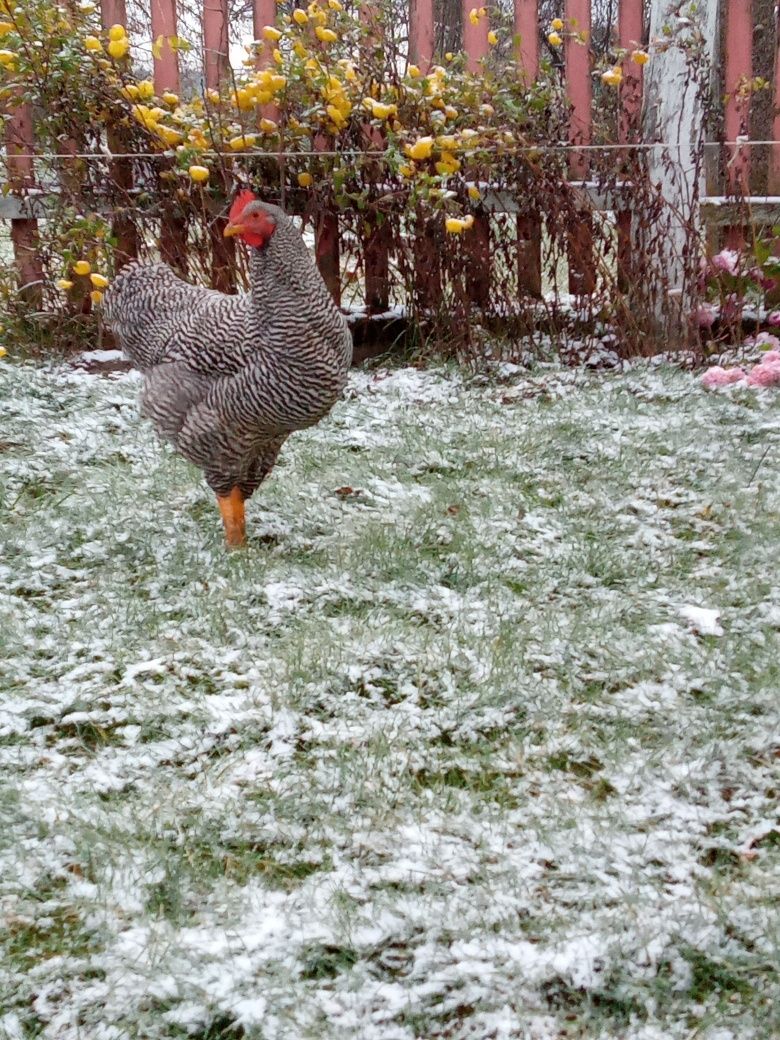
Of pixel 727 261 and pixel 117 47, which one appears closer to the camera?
pixel 117 47

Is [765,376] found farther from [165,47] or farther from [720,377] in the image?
[165,47]

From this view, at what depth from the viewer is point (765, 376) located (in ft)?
15.0

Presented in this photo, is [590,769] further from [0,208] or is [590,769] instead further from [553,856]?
[0,208]

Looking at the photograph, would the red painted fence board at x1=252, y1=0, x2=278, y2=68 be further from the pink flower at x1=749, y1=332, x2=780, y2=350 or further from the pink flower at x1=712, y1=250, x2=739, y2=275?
the pink flower at x1=749, y1=332, x2=780, y2=350

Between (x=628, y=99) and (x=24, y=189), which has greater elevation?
(x=628, y=99)

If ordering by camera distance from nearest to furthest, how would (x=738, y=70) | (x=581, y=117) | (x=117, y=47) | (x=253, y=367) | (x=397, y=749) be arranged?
(x=397, y=749) → (x=253, y=367) → (x=117, y=47) → (x=738, y=70) → (x=581, y=117)

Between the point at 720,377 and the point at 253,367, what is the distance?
2.61 meters

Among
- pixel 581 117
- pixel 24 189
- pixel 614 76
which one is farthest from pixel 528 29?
pixel 24 189

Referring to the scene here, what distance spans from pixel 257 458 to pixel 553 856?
1772 millimetres

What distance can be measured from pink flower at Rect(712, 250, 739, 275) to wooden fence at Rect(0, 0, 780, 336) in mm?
235

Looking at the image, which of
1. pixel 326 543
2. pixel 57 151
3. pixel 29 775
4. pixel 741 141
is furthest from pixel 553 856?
pixel 57 151

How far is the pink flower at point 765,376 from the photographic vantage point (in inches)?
180

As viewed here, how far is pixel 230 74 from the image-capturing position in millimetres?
4707

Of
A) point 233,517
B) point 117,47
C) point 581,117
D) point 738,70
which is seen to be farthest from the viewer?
point 581,117
